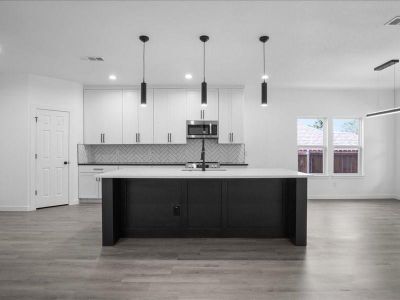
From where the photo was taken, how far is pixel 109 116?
244 inches

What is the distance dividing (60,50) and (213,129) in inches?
134

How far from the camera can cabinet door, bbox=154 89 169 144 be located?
6.18 m

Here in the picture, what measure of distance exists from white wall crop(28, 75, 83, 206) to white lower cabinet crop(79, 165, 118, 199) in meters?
0.11

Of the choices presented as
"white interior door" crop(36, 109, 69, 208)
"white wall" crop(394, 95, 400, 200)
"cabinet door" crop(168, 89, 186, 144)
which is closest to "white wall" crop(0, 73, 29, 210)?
"white interior door" crop(36, 109, 69, 208)

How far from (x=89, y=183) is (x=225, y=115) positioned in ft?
11.7

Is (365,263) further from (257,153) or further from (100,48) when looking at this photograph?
(100,48)

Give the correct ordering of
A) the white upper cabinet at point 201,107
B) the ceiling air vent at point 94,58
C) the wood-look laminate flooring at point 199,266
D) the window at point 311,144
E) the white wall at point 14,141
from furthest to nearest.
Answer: the window at point 311,144 < the white upper cabinet at point 201,107 < the white wall at point 14,141 < the ceiling air vent at point 94,58 < the wood-look laminate flooring at point 199,266

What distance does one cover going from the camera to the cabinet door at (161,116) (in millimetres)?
6184

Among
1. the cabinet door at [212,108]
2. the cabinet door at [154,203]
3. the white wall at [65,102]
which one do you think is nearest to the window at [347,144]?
the cabinet door at [212,108]

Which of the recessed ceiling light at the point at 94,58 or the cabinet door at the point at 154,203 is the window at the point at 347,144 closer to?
the cabinet door at the point at 154,203

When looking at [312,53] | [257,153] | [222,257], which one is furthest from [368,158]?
[222,257]

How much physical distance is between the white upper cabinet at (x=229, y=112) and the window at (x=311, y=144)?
1.71 metres

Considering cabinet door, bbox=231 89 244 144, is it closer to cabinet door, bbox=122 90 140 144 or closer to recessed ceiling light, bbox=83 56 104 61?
cabinet door, bbox=122 90 140 144

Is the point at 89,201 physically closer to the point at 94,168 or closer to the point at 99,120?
the point at 94,168
